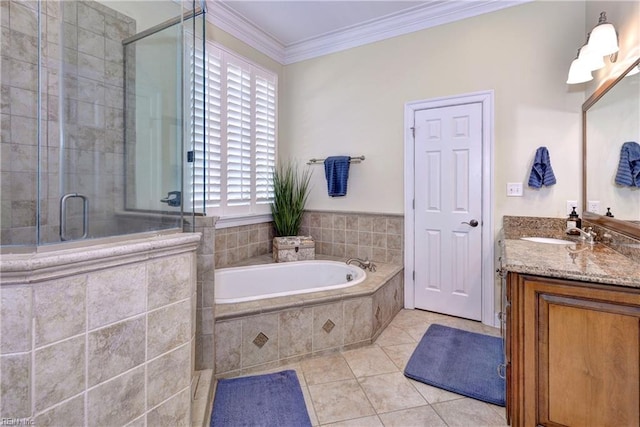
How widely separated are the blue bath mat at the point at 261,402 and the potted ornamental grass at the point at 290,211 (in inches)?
51.2

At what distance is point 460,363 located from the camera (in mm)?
2053

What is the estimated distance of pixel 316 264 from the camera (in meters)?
3.04

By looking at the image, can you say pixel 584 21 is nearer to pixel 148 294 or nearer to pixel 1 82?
pixel 148 294

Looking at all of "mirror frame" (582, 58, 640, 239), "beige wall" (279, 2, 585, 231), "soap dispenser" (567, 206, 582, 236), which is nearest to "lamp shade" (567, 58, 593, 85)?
"mirror frame" (582, 58, 640, 239)

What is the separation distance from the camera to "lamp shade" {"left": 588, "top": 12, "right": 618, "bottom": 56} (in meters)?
1.76

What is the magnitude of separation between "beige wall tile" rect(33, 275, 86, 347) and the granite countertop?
165cm

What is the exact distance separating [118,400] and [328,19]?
3.37m

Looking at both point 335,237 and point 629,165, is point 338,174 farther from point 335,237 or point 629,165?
point 629,165

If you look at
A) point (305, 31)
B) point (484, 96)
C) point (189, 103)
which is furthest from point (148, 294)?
point (305, 31)

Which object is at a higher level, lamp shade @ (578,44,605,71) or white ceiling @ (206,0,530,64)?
white ceiling @ (206,0,530,64)

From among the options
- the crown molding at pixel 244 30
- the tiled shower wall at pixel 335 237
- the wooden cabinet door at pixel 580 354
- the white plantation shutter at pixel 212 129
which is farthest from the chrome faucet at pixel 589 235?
the crown molding at pixel 244 30

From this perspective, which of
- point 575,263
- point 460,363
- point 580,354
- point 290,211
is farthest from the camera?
point 290,211

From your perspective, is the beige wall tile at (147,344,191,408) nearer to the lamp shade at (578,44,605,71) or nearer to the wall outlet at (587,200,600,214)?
the wall outlet at (587,200,600,214)

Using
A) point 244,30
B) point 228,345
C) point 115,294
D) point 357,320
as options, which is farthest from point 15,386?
point 244,30
